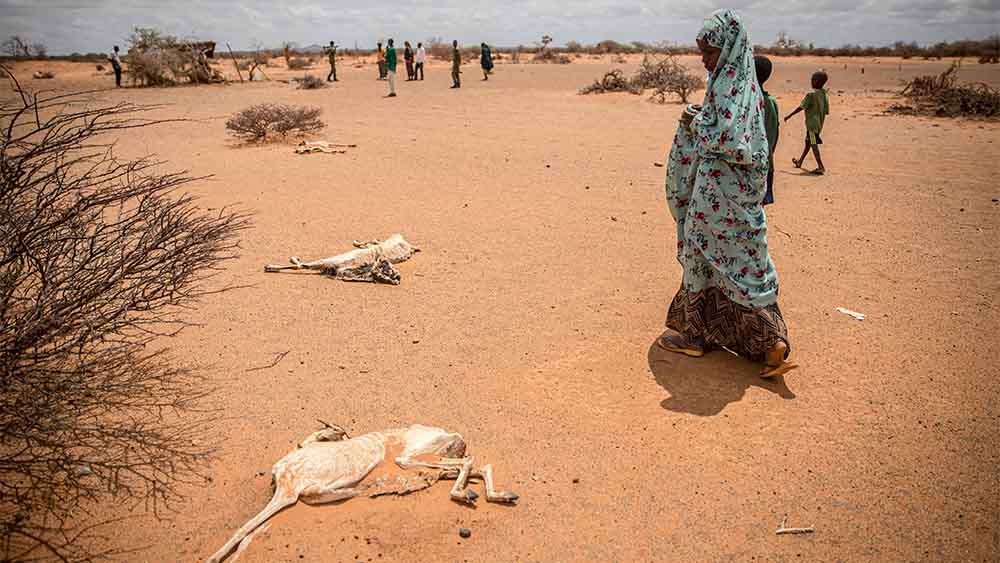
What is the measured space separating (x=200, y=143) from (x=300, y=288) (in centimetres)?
845

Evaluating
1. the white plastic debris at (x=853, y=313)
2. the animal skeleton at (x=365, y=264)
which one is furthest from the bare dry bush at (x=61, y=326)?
the white plastic debris at (x=853, y=313)

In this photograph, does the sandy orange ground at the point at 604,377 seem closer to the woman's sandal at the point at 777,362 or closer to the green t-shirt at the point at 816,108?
the woman's sandal at the point at 777,362

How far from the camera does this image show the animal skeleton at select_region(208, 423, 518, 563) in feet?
9.14

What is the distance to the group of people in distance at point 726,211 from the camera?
3438 mm

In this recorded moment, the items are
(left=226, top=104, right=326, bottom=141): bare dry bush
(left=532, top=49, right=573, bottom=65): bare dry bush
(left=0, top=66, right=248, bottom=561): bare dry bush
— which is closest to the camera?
(left=0, top=66, right=248, bottom=561): bare dry bush

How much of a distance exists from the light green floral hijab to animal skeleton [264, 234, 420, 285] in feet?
9.99

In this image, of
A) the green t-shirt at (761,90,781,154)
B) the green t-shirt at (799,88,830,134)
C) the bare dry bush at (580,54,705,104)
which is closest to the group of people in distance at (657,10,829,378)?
the green t-shirt at (761,90,781,154)

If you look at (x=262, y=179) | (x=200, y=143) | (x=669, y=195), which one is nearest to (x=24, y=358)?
(x=669, y=195)

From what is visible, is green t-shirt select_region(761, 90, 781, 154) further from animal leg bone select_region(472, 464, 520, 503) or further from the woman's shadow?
animal leg bone select_region(472, 464, 520, 503)

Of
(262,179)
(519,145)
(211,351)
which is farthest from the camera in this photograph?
(519,145)

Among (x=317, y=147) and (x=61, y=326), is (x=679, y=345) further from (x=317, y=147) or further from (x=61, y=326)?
(x=317, y=147)

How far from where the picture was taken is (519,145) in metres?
11.9

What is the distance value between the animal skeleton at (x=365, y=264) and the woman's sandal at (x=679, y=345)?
2.40m

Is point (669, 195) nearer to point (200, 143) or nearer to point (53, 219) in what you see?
point (53, 219)
